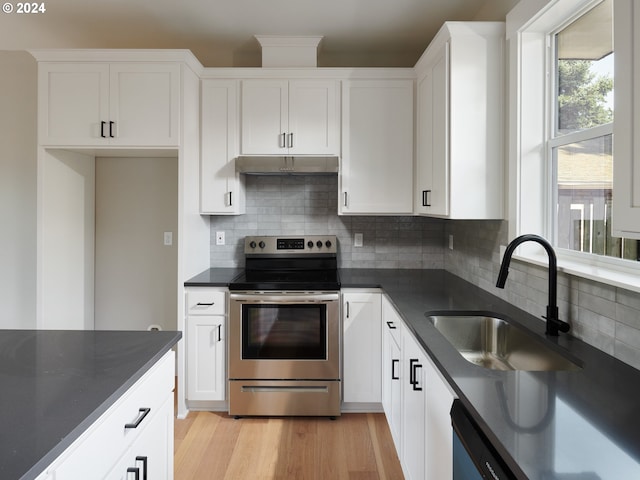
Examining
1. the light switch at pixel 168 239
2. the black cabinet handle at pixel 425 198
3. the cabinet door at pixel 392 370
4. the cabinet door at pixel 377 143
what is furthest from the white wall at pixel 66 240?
the black cabinet handle at pixel 425 198

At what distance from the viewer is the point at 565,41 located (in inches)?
74.5

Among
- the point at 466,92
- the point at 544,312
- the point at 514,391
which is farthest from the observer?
the point at 466,92

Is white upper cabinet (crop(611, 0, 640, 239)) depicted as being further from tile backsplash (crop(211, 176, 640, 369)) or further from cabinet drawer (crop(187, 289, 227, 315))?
cabinet drawer (crop(187, 289, 227, 315))

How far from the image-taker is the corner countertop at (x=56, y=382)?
0.77 metres

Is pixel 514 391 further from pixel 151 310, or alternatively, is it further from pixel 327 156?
pixel 151 310

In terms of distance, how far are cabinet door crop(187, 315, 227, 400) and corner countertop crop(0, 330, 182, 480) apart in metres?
1.23

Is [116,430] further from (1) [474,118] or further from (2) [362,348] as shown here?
(1) [474,118]

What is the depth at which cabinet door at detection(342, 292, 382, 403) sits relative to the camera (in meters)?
2.75

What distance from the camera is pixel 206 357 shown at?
108 inches

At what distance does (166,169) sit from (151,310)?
1.13 m

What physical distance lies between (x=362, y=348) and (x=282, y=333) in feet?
1.75

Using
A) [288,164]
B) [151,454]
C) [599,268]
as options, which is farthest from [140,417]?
[288,164]

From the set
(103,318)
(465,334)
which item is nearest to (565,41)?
(465,334)

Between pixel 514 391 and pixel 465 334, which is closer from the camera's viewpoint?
pixel 514 391
